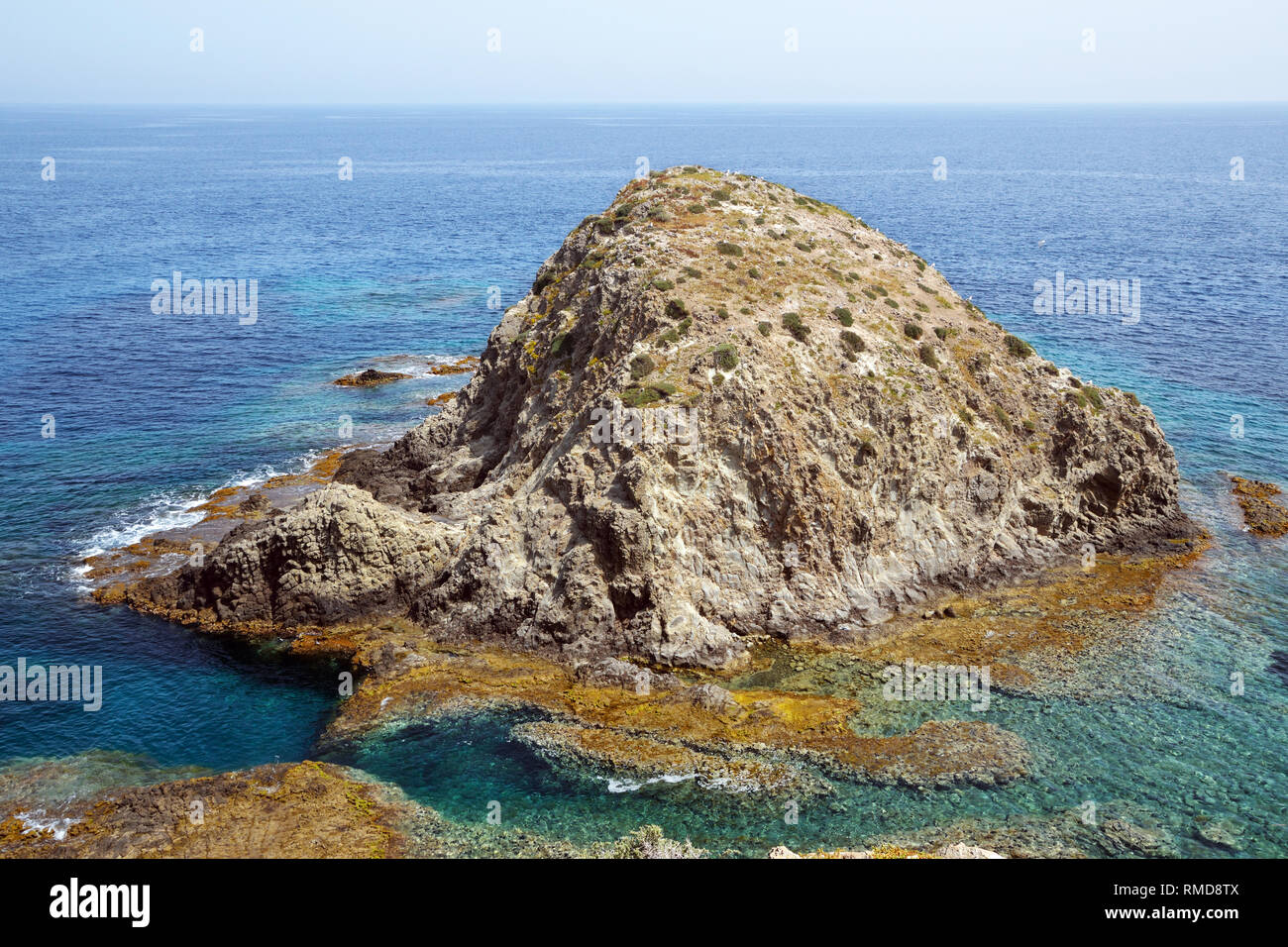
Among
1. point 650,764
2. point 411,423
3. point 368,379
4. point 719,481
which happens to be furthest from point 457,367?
point 650,764

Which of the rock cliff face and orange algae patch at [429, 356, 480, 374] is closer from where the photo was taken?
the rock cliff face

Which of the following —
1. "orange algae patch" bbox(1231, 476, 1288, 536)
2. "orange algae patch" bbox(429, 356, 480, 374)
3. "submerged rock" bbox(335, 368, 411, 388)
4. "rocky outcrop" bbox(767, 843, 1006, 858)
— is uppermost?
"orange algae patch" bbox(429, 356, 480, 374)

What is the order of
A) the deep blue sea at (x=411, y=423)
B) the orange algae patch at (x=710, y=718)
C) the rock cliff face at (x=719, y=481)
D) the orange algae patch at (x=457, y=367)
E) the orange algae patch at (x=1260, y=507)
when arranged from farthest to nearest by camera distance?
the orange algae patch at (x=457, y=367) → the orange algae patch at (x=1260, y=507) → the rock cliff face at (x=719, y=481) → the orange algae patch at (x=710, y=718) → the deep blue sea at (x=411, y=423)

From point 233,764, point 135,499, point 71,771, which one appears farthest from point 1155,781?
point 135,499

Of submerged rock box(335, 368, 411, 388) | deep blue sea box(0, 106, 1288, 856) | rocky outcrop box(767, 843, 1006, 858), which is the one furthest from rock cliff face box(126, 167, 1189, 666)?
submerged rock box(335, 368, 411, 388)

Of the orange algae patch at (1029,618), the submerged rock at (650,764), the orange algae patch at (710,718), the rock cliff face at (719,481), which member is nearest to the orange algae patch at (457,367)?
the rock cliff face at (719,481)

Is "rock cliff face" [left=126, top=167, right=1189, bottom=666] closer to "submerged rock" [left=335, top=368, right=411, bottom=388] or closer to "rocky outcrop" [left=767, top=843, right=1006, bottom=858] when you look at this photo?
"rocky outcrop" [left=767, top=843, right=1006, bottom=858]

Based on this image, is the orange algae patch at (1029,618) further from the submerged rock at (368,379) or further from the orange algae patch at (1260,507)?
the submerged rock at (368,379)
